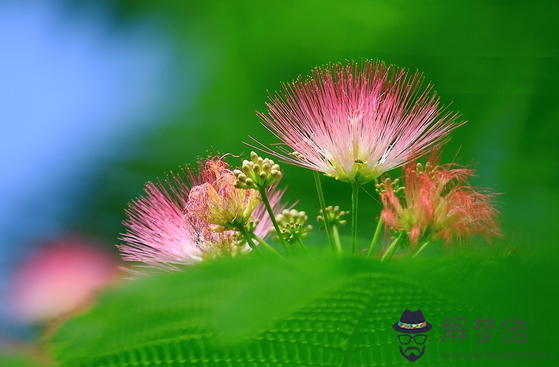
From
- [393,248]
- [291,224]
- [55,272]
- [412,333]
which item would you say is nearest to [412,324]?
[412,333]

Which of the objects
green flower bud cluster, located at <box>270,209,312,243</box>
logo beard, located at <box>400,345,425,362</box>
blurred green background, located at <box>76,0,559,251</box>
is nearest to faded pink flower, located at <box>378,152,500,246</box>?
green flower bud cluster, located at <box>270,209,312,243</box>

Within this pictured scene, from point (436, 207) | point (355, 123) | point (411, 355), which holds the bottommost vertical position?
point (411, 355)

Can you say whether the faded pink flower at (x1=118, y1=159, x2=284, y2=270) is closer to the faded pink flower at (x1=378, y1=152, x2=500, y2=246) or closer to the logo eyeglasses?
the faded pink flower at (x1=378, y1=152, x2=500, y2=246)

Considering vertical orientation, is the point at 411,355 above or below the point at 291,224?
below

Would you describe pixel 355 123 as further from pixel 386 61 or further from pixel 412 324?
pixel 386 61

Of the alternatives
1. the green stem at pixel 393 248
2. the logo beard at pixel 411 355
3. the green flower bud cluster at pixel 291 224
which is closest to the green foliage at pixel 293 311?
the logo beard at pixel 411 355

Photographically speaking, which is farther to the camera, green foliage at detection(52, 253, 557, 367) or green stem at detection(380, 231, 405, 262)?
green stem at detection(380, 231, 405, 262)
